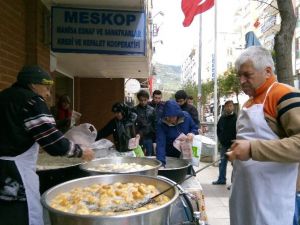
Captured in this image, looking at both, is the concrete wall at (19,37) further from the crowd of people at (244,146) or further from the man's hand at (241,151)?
the man's hand at (241,151)

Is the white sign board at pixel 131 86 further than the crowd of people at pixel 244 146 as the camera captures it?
Yes

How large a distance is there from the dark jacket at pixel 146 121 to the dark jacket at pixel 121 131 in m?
2.58

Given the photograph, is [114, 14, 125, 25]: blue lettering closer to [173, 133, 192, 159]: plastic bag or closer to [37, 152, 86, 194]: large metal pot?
[173, 133, 192, 159]: plastic bag

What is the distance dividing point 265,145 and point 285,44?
3407 mm

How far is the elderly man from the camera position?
2.26 meters

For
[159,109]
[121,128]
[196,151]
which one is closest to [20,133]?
[196,151]

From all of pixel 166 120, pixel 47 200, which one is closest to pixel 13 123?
pixel 47 200

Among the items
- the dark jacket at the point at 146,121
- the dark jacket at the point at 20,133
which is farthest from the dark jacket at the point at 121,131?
→ the dark jacket at the point at 146,121

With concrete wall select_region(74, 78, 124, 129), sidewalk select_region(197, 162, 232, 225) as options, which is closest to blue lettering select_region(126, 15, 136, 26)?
sidewalk select_region(197, 162, 232, 225)

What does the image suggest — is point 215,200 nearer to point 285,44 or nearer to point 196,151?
point 196,151

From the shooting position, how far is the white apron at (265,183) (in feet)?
8.01

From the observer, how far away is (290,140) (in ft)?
7.29

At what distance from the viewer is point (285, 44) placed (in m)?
5.23

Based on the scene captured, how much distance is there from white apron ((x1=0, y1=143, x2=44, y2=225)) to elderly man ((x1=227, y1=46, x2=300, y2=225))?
59.6 inches
